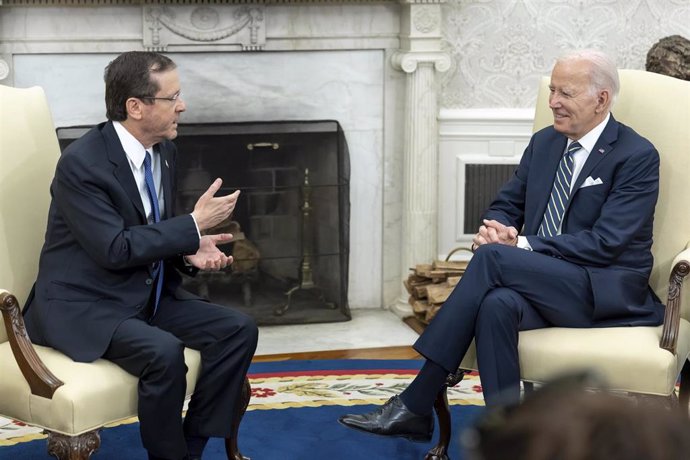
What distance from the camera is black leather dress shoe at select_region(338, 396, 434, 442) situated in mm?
3104

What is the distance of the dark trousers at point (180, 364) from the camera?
2.74 meters

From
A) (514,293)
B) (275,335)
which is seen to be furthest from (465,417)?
(275,335)

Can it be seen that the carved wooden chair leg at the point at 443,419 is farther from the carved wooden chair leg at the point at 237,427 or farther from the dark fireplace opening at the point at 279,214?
the dark fireplace opening at the point at 279,214

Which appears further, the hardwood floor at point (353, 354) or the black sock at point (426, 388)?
A: the hardwood floor at point (353, 354)

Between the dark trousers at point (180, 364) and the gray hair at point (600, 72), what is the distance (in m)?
1.25

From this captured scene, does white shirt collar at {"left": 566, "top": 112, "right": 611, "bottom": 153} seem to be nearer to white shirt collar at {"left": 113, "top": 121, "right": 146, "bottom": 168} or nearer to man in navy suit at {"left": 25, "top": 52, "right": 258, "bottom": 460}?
man in navy suit at {"left": 25, "top": 52, "right": 258, "bottom": 460}

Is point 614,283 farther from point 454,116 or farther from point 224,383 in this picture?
point 454,116

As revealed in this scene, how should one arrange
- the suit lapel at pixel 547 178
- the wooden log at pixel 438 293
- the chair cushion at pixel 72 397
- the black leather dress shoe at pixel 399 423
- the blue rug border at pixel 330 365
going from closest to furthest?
the chair cushion at pixel 72 397 → the black leather dress shoe at pixel 399 423 → the suit lapel at pixel 547 178 → the blue rug border at pixel 330 365 → the wooden log at pixel 438 293

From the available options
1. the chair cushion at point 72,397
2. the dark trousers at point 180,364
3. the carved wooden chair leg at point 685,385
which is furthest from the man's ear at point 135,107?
the carved wooden chair leg at point 685,385

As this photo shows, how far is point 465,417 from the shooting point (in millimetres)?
3676

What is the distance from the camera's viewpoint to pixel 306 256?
16.7 ft

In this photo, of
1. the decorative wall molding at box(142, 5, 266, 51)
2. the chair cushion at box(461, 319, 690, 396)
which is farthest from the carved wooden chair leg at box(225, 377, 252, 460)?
the decorative wall molding at box(142, 5, 266, 51)

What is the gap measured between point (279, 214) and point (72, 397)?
2544mm

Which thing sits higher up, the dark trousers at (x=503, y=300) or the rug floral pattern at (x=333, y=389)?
the dark trousers at (x=503, y=300)
